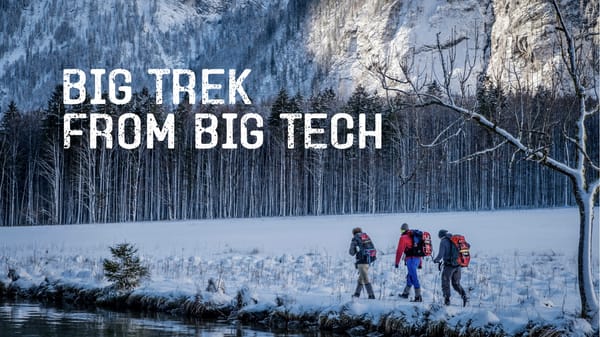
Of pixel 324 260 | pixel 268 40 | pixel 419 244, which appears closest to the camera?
pixel 419 244

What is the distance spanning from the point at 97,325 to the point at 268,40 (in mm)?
150683

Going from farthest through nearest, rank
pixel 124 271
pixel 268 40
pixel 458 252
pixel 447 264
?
pixel 268 40 < pixel 124 271 < pixel 447 264 < pixel 458 252

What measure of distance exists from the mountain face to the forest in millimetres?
30939

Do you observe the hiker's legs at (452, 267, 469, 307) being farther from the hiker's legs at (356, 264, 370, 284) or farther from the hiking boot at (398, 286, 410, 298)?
the hiker's legs at (356, 264, 370, 284)

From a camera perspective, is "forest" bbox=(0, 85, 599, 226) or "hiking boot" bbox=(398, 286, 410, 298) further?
"forest" bbox=(0, 85, 599, 226)

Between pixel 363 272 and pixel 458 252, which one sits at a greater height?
pixel 458 252

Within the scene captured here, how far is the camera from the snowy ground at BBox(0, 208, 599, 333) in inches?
532

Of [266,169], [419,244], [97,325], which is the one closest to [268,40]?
[266,169]

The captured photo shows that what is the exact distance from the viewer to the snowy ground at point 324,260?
1351 cm

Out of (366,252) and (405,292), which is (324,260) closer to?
(405,292)

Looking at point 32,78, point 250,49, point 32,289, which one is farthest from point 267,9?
point 32,289

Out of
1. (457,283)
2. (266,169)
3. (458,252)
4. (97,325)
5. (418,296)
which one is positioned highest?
(266,169)

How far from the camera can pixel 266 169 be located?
56094 millimetres

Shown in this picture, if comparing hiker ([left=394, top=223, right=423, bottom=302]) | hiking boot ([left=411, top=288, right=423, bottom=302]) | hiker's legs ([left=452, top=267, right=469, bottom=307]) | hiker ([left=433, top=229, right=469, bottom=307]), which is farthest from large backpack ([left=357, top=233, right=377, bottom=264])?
hiker's legs ([left=452, top=267, right=469, bottom=307])
